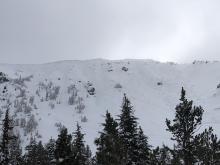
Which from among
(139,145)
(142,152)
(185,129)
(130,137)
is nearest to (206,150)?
(185,129)

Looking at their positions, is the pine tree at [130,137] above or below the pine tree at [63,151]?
above

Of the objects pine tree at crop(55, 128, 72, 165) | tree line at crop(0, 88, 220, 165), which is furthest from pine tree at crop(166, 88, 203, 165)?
pine tree at crop(55, 128, 72, 165)

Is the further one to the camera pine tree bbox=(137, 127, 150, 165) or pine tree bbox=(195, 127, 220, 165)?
pine tree bbox=(137, 127, 150, 165)

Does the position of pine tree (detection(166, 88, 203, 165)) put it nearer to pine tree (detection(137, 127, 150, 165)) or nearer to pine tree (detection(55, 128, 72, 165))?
pine tree (detection(137, 127, 150, 165))

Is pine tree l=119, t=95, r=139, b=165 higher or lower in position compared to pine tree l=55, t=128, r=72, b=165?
higher

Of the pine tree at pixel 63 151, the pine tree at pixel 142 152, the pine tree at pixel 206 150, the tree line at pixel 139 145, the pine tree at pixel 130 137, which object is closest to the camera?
the pine tree at pixel 63 151

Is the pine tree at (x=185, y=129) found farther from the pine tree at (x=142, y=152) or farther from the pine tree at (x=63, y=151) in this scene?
the pine tree at (x=63, y=151)

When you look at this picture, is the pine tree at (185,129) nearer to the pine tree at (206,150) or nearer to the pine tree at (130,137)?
the pine tree at (206,150)

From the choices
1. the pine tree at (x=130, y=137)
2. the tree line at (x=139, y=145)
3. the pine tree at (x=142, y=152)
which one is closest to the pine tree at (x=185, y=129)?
the tree line at (x=139, y=145)

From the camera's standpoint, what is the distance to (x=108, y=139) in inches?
895

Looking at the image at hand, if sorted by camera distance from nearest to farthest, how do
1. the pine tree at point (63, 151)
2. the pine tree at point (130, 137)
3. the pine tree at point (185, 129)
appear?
the pine tree at point (63, 151), the pine tree at point (185, 129), the pine tree at point (130, 137)

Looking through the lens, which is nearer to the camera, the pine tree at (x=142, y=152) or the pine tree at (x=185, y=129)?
the pine tree at (x=185, y=129)

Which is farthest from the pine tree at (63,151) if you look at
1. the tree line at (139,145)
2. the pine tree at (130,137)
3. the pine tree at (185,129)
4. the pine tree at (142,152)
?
the pine tree at (142,152)

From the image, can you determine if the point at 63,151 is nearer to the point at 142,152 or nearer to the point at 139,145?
the point at 139,145
